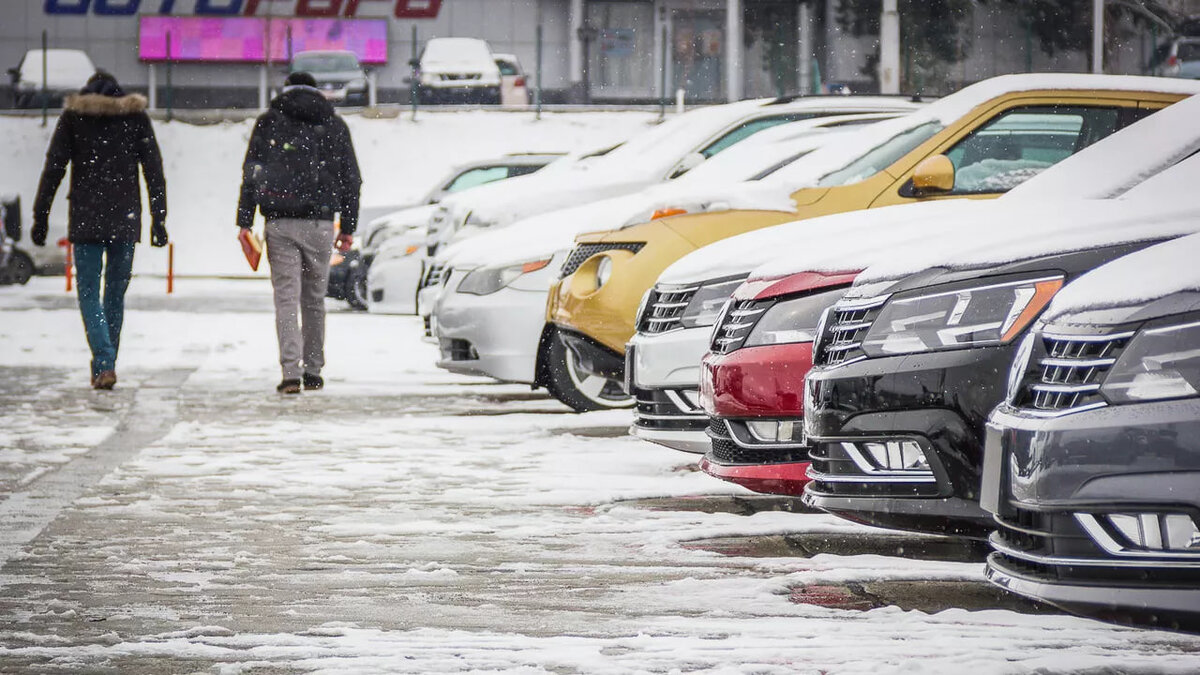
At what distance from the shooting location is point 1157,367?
3.88 m

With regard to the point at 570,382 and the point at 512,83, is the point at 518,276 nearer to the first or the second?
the point at 570,382

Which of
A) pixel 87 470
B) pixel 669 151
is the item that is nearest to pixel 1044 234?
pixel 87 470

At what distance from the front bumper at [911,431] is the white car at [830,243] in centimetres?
54

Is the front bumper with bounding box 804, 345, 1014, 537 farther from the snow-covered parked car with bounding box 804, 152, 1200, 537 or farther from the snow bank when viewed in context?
the snow bank

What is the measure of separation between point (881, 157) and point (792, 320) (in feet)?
8.50

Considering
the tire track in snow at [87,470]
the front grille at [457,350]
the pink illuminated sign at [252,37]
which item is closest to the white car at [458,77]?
the pink illuminated sign at [252,37]

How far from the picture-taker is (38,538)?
21.0 ft

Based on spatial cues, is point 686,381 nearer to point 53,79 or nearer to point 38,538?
point 38,538

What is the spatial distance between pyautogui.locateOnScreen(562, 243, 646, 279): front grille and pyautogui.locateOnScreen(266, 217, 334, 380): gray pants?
8.31ft

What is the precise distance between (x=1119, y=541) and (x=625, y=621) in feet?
5.04

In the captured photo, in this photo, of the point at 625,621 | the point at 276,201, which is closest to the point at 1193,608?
the point at 625,621

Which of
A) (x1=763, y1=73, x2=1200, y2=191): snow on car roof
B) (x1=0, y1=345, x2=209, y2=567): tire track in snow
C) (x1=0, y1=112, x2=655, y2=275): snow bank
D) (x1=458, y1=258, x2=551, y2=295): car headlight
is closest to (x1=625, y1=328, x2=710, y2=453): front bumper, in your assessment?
(x1=763, y1=73, x2=1200, y2=191): snow on car roof

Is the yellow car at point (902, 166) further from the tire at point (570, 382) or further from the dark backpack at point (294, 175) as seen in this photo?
the dark backpack at point (294, 175)

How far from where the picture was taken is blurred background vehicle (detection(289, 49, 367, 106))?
38812mm
